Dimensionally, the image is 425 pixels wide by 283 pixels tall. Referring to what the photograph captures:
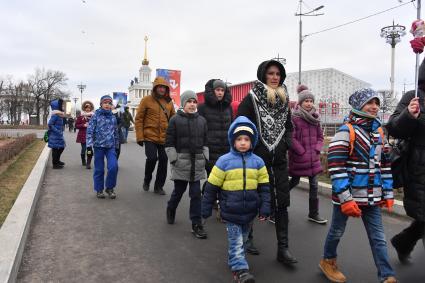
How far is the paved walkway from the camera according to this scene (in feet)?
12.1

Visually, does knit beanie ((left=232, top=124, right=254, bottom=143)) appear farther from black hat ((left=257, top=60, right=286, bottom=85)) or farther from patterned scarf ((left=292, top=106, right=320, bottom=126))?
patterned scarf ((left=292, top=106, right=320, bottom=126))

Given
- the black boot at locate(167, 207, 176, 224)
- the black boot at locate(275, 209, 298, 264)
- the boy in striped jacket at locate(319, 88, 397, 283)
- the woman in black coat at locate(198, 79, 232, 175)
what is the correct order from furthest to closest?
the woman in black coat at locate(198, 79, 232, 175) < the black boot at locate(167, 207, 176, 224) < the black boot at locate(275, 209, 298, 264) < the boy in striped jacket at locate(319, 88, 397, 283)

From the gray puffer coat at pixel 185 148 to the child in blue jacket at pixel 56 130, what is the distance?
5.87 metres

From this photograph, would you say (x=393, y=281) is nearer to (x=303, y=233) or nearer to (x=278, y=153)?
(x=278, y=153)

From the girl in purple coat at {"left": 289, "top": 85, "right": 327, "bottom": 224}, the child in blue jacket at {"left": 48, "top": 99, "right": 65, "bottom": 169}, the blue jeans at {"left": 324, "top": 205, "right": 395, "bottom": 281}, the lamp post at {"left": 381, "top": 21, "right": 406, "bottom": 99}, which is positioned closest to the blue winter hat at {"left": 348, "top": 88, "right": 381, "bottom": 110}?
the blue jeans at {"left": 324, "top": 205, "right": 395, "bottom": 281}

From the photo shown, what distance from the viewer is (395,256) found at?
4.22m

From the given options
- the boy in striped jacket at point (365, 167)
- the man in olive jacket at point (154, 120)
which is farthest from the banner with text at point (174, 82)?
the boy in striped jacket at point (365, 167)

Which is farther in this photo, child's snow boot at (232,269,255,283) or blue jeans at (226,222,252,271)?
blue jeans at (226,222,252,271)

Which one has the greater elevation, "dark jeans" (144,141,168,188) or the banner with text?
the banner with text

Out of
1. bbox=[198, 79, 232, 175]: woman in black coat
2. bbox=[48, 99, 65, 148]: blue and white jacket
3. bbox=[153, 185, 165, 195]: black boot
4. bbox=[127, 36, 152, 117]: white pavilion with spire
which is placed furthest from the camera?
bbox=[127, 36, 152, 117]: white pavilion with spire

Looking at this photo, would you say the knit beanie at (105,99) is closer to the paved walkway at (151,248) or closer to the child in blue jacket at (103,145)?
the child in blue jacket at (103,145)

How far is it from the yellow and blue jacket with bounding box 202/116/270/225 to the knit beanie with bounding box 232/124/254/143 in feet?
0.55

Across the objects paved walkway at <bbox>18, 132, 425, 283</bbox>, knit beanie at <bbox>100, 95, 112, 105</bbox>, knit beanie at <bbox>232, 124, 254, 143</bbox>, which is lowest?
paved walkway at <bbox>18, 132, 425, 283</bbox>

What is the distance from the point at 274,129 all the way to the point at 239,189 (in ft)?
2.79
